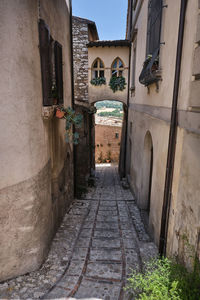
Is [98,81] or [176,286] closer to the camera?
[176,286]

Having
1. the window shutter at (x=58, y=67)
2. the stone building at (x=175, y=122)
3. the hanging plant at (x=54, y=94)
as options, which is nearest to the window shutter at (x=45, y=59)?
the hanging plant at (x=54, y=94)

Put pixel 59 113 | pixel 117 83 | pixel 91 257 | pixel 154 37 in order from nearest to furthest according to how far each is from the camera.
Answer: pixel 91 257 < pixel 59 113 < pixel 154 37 < pixel 117 83

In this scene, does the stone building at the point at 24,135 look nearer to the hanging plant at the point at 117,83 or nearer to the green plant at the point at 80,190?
the green plant at the point at 80,190

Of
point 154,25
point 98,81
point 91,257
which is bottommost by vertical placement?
point 91,257

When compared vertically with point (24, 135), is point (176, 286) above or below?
below

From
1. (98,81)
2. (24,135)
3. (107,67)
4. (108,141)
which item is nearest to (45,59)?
(24,135)

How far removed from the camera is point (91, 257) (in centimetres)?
482

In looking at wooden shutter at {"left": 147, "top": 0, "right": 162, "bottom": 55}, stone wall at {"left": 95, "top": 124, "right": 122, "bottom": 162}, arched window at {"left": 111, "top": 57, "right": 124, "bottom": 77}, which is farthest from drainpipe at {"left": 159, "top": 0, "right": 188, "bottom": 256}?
stone wall at {"left": 95, "top": 124, "right": 122, "bottom": 162}

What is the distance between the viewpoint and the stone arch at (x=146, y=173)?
7043 millimetres

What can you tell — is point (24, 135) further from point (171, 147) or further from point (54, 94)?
point (171, 147)

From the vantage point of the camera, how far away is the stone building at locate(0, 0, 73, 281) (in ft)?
11.3

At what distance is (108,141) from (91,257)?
15321 millimetres

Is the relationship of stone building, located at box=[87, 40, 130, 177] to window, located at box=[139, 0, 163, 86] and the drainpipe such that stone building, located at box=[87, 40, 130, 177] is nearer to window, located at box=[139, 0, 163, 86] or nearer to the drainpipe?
window, located at box=[139, 0, 163, 86]

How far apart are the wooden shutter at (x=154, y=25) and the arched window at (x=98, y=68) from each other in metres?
6.10
